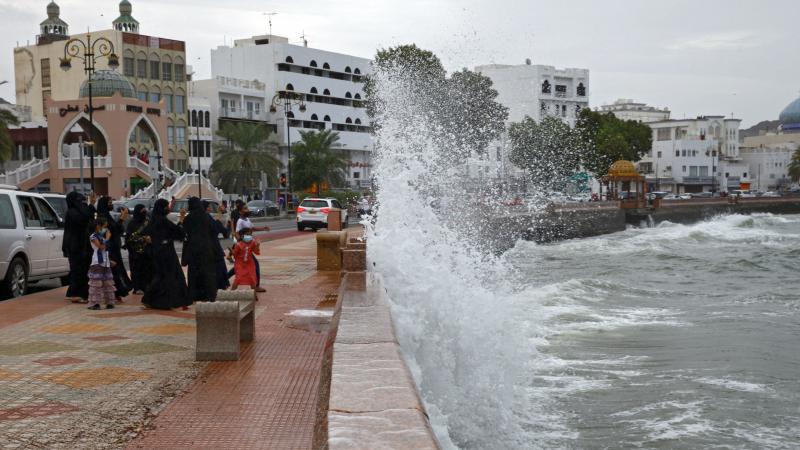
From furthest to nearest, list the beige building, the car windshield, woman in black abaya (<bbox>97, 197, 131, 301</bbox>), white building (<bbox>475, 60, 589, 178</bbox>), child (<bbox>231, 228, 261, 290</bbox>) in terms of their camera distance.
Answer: white building (<bbox>475, 60, 589, 178</bbox>) < the beige building < the car windshield < child (<bbox>231, 228, 261, 290</bbox>) < woman in black abaya (<bbox>97, 197, 131, 301</bbox>)

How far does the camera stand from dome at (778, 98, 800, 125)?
143 m

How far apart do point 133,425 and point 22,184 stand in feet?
166

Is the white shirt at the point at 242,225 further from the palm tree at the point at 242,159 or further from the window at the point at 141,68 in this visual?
the window at the point at 141,68

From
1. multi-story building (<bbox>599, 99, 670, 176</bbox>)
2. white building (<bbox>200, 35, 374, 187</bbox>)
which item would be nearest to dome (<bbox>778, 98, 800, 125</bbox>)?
multi-story building (<bbox>599, 99, 670, 176</bbox>)

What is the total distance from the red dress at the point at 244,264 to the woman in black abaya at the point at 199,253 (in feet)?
2.25

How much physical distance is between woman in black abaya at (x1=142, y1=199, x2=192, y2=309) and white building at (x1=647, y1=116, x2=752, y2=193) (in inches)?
3970

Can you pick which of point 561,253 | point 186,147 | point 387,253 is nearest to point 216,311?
point 387,253

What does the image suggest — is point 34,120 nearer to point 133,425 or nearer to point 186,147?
point 186,147

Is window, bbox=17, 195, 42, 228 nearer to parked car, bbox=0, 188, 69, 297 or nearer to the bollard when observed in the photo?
parked car, bbox=0, 188, 69, 297

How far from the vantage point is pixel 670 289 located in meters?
24.3

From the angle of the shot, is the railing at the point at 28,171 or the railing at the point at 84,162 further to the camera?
the railing at the point at 84,162

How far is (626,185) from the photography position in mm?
65562

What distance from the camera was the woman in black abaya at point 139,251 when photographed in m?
12.4

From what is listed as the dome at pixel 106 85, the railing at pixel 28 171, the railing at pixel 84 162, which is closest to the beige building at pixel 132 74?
the dome at pixel 106 85
